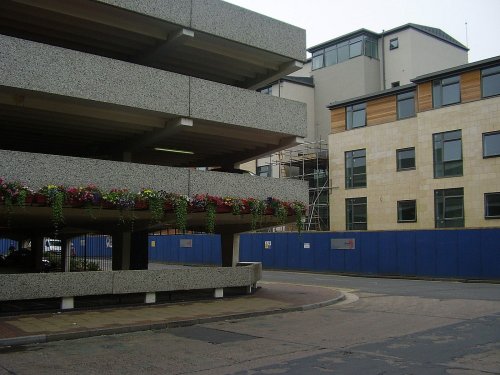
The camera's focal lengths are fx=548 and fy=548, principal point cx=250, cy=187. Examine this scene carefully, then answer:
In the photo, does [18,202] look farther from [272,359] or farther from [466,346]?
[466,346]

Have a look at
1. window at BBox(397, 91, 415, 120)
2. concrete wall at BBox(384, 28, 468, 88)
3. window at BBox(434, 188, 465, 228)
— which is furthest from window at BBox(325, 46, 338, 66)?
window at BBox(434, 188, 465, 228)

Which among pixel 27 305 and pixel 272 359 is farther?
pixel 27 305

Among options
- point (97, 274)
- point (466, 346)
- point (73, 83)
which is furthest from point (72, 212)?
point (466, 346)

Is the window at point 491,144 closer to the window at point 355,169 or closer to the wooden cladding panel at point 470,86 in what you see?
the wooden cladding panel at point 470,86

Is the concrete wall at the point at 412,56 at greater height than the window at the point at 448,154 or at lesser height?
greater

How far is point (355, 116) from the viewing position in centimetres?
3728

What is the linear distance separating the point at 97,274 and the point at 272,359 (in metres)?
6.95

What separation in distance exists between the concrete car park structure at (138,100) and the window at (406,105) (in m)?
17.3

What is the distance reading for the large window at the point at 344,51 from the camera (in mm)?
41656

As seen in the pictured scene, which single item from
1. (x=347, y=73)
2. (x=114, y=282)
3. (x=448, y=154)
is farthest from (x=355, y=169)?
(x=114, y=282)

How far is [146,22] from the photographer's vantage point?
50.0 ft

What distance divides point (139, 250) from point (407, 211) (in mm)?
19676

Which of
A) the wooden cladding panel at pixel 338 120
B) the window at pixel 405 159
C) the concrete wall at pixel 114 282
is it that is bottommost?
the concrete wall at pixel 114 282

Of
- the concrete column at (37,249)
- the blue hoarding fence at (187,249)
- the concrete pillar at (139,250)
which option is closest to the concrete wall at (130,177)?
the concrete pillar at (139,250)
